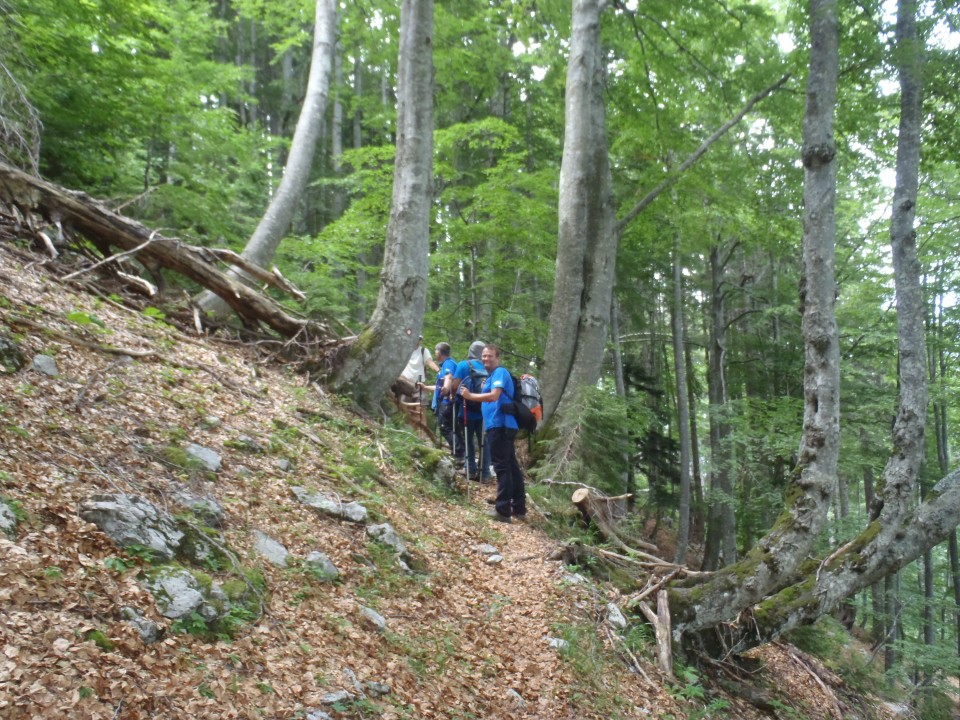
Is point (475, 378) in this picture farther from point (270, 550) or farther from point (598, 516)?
point (270, 550)

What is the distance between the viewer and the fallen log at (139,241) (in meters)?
6.67

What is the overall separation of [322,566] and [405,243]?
4.43m

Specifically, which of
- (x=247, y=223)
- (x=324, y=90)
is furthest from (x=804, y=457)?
(x=247, y=223)

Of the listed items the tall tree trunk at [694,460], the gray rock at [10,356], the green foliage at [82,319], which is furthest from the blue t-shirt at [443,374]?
the tall tree trunk at [694,460]

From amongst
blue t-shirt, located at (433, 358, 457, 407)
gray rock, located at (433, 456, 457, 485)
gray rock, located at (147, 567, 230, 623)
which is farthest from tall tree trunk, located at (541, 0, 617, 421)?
gray rock, located at (147, 567, 230, 623)

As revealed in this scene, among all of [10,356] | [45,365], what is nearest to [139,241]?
[45,365]

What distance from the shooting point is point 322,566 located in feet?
14.1

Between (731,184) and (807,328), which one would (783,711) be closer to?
(807,328)

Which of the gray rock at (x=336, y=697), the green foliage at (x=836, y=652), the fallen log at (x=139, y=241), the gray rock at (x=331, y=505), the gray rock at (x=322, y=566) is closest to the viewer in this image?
the gray rock at (x=336, y=697)

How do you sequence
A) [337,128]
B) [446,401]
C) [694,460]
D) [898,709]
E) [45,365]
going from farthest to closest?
[337,128] → [694,460] → [446,401] → [898,709] → [45,365]

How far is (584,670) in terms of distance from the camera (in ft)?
15.7

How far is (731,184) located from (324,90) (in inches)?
285

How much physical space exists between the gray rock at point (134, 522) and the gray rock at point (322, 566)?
2.99 ft

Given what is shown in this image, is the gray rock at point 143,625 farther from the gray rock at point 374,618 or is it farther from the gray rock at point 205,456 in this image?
the gray rock at point 205,456
